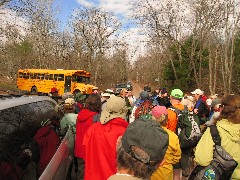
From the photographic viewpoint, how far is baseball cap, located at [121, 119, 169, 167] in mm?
1814

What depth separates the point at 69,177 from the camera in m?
5.84

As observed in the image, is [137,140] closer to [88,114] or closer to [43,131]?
[43,131]

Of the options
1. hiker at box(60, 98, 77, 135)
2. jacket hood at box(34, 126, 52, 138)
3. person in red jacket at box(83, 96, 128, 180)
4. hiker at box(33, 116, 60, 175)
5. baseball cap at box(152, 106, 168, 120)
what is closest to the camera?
person in red jacket at box(83, 96, 128, 180)

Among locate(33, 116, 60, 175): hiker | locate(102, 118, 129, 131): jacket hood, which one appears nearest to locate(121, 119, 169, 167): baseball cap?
locate(102, 118, 129, 131): jacket hood

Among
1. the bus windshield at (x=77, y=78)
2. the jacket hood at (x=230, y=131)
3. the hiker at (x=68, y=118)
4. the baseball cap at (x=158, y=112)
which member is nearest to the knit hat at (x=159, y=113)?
the baseball cap at (x=158, y=112)

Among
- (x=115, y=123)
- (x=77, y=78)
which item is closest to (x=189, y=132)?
(x=115, y=123)

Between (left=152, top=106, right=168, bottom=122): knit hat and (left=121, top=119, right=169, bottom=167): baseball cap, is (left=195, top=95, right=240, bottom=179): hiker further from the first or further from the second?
(left=121, top=119, right=169, bottom=167): baseball cap

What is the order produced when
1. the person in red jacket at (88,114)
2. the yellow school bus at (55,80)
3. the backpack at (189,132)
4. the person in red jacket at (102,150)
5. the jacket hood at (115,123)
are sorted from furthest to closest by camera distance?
the yellow school bus at (55,80)
the person in red jacket at (88,114)
the backpack at (189,132)
the jacket hood at (115,123)
the person in red jacket at (102,150)

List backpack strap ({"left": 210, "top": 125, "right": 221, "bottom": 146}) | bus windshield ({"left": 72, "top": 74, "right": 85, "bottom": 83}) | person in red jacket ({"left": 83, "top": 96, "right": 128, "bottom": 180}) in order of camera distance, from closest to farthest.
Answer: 1. backpack strap ({"left": 210, "top": 125, "right": 221, "bottom": 146})
2. person in red jacket ({"left": 83, "top": 96, "right": 128, "bottom": 180})
3. bus windshield ({"left": 72, "top": 74, "right": 85, "bottom": 83})

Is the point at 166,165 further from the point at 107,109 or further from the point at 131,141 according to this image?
the point at 131,141

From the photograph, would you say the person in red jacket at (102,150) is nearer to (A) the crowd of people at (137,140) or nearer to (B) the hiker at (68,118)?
(A) the crowd of people at (137,140)

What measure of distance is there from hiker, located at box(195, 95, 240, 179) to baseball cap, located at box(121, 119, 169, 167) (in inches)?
56.0

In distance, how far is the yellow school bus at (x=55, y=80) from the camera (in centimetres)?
3156

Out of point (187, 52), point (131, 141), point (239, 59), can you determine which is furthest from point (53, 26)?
point (131, 141)
